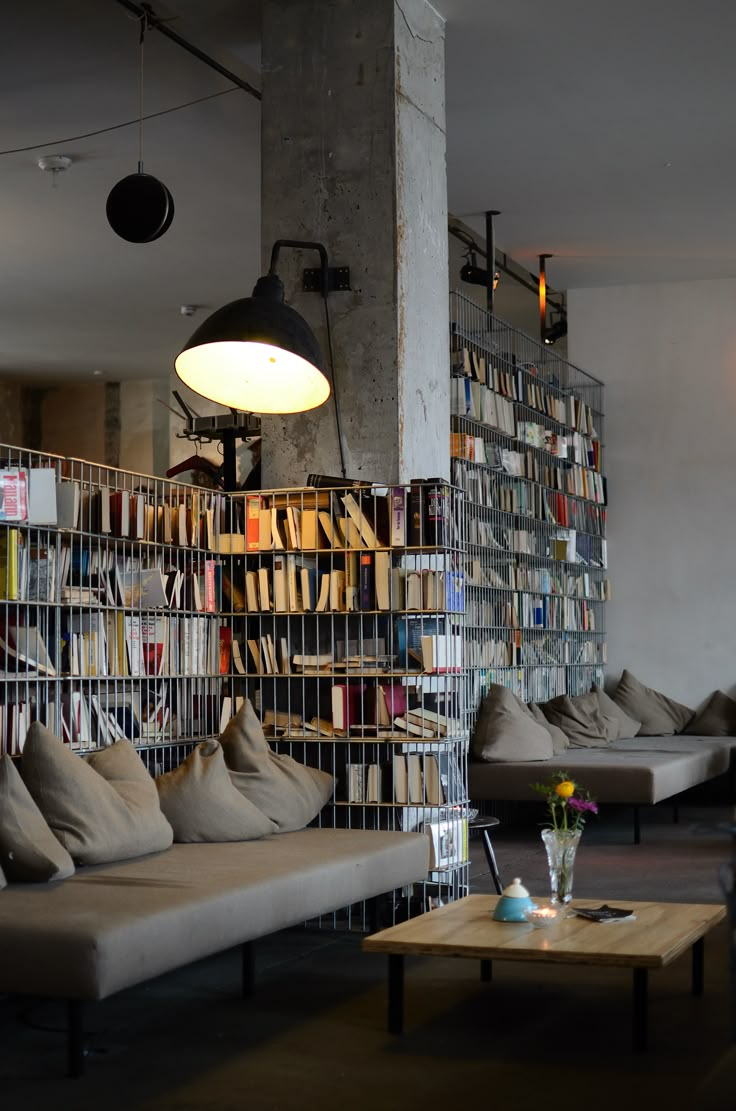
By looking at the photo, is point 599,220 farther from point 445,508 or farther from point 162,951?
point 162,951

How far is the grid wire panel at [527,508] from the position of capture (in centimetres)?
922

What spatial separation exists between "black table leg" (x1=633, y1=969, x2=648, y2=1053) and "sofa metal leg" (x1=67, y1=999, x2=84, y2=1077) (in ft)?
5.44

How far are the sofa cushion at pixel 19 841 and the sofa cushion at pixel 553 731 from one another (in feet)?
18.4

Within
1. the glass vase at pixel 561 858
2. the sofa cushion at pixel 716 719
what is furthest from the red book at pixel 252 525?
the sofa cushion at pixel 716 719

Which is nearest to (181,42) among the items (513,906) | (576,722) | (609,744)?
(513,906)

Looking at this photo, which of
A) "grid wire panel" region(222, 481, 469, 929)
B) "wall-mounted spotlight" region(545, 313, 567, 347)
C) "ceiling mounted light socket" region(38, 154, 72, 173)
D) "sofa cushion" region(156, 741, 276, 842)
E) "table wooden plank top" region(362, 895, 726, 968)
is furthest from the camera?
"wall-mounted spotlight" region(545, 313, 567, 347)

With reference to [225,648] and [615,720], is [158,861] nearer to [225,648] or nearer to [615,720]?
[225,648]

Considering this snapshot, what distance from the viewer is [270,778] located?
5.89m

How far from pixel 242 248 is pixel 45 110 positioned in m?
3.19

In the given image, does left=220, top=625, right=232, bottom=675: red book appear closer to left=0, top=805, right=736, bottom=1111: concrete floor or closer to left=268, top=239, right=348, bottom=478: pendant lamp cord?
left=268, top=239, right=348, bottom=478: pendant lamp cord

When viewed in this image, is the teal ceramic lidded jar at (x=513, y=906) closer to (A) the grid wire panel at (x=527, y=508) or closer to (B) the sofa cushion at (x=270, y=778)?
(B) the sofa cushion at (x=270, y=778)

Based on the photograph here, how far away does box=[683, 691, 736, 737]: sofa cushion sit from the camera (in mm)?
11555

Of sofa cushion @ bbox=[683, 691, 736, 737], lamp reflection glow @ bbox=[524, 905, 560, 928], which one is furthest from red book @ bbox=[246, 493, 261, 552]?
sofa cushion @ bbox=[683, 691, 736, 737]

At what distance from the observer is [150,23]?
280 inches
